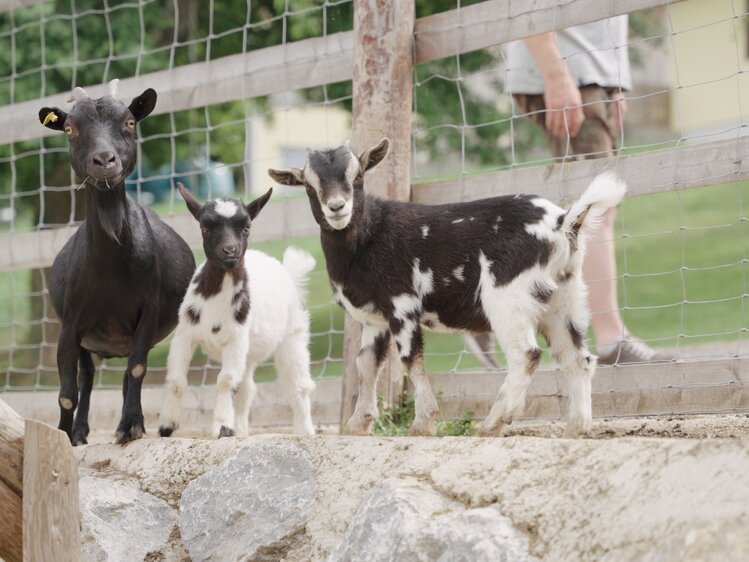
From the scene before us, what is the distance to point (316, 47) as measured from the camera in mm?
6145

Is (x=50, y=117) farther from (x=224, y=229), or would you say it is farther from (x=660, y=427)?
(x=660, y=427)

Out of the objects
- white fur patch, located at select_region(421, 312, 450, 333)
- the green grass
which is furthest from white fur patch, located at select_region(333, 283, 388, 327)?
the green grass

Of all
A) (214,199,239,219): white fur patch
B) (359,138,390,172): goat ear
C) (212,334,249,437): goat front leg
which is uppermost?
(359,138,390,172): goat ear

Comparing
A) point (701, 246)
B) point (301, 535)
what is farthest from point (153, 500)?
point (701, 246)

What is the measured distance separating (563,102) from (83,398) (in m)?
2.76

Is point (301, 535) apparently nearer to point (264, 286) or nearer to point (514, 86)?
point (264, 286)

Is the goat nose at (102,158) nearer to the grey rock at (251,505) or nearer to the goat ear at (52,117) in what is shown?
the goat ear at (52,117)

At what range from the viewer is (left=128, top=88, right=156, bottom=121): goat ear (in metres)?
5.12

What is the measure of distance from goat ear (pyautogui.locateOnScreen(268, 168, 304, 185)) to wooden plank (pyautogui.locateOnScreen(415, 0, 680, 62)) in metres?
1.18

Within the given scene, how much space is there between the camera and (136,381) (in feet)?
17.0

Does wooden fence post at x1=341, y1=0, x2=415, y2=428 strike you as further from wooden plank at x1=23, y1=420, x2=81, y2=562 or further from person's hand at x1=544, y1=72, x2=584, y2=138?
wooden plank at x1=23, y1=420, x2=81, y2=562

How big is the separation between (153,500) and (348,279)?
125 cm

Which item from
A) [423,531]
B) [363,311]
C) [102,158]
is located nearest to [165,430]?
[363,311]

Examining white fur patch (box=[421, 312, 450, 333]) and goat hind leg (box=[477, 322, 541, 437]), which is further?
white fur patch (box=[421, 312, 450, 333])
